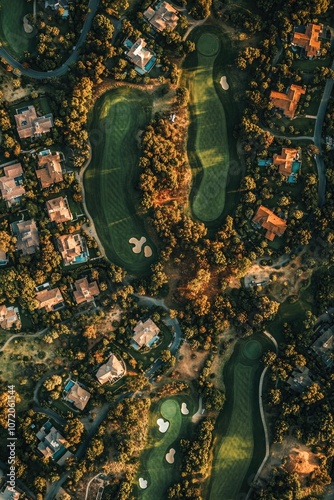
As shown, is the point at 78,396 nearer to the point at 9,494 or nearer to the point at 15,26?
the point at 9,494

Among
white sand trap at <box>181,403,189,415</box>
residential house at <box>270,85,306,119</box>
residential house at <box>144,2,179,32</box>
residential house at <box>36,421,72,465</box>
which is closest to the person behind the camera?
residential house at <box>36,421,72,465</box>

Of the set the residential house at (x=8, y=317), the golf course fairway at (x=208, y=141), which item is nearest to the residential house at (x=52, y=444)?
the residential house at (x=8, y=317)

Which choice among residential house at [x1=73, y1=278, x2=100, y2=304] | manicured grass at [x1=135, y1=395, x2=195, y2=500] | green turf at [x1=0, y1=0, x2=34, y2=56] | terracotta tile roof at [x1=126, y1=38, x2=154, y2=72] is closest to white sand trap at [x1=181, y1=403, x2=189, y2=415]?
manicured grass at [x1=135, y1=395, x2=195, y2=500]

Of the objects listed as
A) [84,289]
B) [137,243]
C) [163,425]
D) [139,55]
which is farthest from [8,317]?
[139,55]

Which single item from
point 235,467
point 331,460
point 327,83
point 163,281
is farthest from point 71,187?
point 331,460

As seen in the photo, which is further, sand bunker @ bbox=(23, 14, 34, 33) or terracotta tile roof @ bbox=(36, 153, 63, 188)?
sand bunker @ bbox=(23, 14, 34, 33)

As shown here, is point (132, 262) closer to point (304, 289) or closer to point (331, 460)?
point (304, 289)

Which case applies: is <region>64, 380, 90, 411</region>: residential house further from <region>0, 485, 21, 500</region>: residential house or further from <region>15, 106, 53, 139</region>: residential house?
<region>15, 106, 53, 139</region>: residential house
